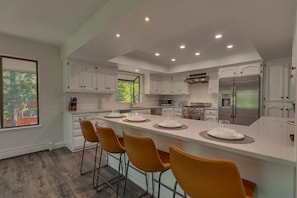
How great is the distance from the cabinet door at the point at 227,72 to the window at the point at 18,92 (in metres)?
4.96

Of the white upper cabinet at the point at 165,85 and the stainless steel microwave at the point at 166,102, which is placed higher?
the white upper cabinet at the point at 165,85

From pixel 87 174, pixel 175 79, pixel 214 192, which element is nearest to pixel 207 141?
pixel 214 192

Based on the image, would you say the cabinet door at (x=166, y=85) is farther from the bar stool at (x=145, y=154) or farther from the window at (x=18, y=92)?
the bar stool at (x=145, y=154)

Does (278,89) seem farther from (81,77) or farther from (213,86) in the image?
(81,77)

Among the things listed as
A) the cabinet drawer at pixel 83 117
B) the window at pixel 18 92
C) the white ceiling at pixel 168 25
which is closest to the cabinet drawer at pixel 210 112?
the white ceiling at pixel 168 25

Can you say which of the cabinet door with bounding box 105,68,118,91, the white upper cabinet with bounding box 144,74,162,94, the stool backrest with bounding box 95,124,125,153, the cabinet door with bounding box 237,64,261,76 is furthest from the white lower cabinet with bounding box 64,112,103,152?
the cabinet door with bounding box 237,64,261,76

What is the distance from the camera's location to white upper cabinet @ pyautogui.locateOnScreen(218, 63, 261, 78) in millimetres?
3844

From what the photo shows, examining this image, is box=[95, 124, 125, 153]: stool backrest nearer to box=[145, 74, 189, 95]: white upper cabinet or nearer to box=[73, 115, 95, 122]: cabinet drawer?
box=[73, 115, 95, 122]: cabinet drawer

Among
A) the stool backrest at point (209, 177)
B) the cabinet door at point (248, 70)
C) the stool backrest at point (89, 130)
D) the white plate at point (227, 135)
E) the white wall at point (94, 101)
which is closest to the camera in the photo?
the stool backrest at point (209, 177)

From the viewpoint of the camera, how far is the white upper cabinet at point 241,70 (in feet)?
12.6

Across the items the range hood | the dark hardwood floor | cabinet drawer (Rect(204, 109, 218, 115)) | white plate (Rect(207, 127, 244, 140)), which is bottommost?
the dark hardwood floor

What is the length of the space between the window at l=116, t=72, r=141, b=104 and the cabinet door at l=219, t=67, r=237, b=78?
2.92 m

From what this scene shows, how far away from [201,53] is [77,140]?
3.92 meters

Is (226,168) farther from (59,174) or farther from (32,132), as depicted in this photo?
(32,132)
